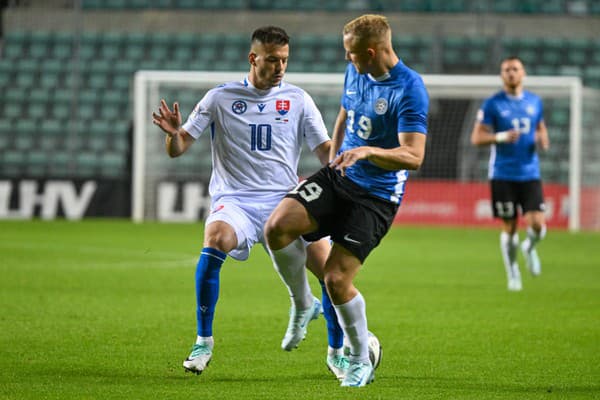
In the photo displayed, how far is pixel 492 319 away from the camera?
9.09 metres

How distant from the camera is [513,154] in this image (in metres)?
12.1

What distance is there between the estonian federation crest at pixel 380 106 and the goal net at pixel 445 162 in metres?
14.9

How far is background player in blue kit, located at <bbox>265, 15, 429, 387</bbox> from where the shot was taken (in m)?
5.89

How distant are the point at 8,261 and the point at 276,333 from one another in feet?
21.2

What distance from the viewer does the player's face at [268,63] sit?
6668 mm

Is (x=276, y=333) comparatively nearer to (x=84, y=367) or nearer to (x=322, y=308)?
(x=322, y=308)

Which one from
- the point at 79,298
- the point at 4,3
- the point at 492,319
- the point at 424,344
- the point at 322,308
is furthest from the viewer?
the point at 4,3

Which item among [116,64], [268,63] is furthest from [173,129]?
[116,64]

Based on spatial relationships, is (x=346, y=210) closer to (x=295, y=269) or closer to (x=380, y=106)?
(x=380, y=106)

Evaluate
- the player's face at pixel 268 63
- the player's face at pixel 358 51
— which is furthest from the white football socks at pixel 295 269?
the player's face at pixel 358 51

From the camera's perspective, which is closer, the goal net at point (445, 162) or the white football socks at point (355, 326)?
the white football socks at point (355, 326)

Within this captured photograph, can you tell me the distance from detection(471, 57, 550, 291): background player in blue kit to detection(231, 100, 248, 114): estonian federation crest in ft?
17.6

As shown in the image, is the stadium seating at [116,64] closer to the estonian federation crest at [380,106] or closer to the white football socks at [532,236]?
the white football socks at [532,236]

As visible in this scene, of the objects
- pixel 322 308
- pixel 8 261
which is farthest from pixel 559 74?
pixel 322 308
